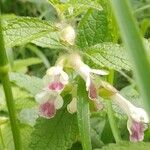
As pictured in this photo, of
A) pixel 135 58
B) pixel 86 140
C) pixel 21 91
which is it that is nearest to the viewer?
pixel 135 58

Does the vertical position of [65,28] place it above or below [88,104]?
above

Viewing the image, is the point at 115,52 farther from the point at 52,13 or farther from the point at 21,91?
the point at 52,13

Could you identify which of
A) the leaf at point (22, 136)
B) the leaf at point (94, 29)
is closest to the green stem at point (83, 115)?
the leaf at point (94, 29)

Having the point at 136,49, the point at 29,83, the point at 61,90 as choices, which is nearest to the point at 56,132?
the point at 61,90

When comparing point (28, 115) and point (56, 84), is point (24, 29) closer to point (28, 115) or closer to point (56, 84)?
point (56, 84)

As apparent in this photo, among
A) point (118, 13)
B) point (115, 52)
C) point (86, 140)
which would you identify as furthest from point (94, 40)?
point (118, 13)

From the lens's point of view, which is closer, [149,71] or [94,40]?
[149,71]

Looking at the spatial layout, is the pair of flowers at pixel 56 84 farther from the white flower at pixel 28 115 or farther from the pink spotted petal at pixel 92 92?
the white flower at pixel 28 115

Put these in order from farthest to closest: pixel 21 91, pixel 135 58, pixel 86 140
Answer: pixel 21 91, pixel 86 140, pixel 135 58
